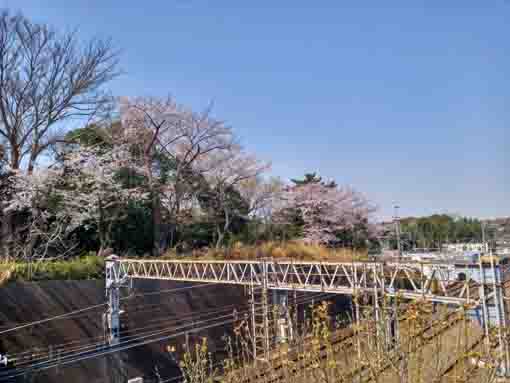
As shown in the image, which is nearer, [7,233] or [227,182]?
[7,233]

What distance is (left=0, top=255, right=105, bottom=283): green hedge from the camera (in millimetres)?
9492

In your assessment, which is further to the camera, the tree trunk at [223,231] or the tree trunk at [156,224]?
the tree trunk at [223,231]

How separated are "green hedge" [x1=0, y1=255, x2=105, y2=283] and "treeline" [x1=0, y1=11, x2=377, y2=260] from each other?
6.56ft

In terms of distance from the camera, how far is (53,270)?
10281 millimetres

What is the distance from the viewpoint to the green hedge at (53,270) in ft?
31.1

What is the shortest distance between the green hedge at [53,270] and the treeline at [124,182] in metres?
2.00

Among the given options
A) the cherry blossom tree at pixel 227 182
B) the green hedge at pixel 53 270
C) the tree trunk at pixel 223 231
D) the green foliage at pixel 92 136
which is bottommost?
the green hedge at pixel 53 270

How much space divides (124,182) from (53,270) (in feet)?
21.1

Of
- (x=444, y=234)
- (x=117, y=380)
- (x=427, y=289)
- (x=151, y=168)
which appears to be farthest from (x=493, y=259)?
(x=444, y=234)

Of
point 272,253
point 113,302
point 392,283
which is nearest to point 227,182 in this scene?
point 272,253

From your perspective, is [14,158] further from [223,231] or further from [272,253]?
[272,253]

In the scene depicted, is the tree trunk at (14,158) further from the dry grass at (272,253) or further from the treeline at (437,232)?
the treeline at (437,232)

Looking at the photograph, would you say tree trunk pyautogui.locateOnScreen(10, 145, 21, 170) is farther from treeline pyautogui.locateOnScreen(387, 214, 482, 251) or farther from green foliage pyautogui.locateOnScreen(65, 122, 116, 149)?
treeline pyautogui.locateOnScreen(387, 214, 482, 251)

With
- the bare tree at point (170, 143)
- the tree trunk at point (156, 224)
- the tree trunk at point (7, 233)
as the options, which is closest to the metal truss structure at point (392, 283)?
the tree trunk at point (156, 224)
